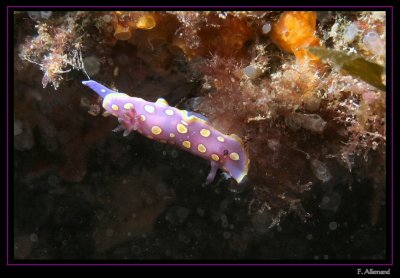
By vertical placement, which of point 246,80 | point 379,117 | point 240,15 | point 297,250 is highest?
point 240,15

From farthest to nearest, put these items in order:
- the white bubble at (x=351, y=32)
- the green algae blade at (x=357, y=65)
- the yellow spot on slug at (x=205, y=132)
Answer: the yellow spot on slug at (x=205, y=132) < the white bubble at (x=351, y=32) < the green algae blade at (x=357, y=65)

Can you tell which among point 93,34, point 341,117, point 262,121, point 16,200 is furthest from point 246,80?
point 16,200

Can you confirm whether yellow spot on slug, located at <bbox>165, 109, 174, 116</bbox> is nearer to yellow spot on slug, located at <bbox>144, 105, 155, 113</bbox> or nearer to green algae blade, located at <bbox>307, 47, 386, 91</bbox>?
yellow spot on slug, located at <bbox>144, 105, 155, 113</bbox>

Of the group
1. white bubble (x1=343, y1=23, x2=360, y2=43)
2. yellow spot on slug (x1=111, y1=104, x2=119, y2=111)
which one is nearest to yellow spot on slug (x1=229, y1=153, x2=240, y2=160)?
yellow spot on slug (x1=111, y1=104, x2=119, y2=111)

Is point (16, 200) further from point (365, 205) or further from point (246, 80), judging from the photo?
point (365, 205)

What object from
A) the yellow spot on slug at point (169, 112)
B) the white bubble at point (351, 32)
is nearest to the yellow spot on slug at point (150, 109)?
the yellow spot on slug at point (169, 112)

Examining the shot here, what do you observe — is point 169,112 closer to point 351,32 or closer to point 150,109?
point 150,109

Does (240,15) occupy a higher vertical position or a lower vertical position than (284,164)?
higher

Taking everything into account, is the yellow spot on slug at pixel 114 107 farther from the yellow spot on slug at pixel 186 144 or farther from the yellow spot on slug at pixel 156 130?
the yellow spot on slug at pixel 186 144
